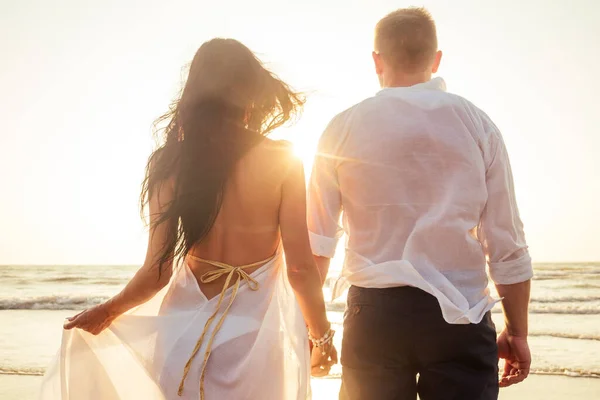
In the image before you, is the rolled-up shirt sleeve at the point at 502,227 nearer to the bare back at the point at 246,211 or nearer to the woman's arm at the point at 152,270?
the bare back at the point at 246,211

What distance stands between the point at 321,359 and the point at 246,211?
69cm

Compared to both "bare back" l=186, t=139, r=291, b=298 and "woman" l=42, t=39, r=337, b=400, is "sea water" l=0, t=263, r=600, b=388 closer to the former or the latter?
"woman" l=42, t=39, r=337, b=400

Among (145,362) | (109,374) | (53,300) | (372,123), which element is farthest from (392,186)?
(53,300)

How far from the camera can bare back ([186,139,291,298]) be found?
208 centimetres

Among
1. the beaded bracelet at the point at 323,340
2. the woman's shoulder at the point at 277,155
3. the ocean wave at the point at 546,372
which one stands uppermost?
the woman's shoulder at the point at 277,155

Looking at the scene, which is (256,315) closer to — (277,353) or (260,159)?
(277,353)

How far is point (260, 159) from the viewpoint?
211 cm

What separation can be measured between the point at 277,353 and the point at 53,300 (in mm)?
14511

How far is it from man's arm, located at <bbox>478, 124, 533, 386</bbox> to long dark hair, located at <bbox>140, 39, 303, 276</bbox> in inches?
35.1

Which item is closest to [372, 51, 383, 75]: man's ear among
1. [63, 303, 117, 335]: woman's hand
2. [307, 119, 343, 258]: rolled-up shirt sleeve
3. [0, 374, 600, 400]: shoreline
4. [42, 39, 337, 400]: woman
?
[307, 119, 343, 258]: rolled-up shirt sleeve

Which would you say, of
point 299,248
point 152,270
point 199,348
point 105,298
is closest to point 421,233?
point 299,248

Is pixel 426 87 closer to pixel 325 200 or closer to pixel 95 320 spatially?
pixel 325 200

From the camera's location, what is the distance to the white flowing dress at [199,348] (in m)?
1.97

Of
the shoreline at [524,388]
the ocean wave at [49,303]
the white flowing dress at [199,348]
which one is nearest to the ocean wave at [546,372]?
the shoreline at [524,388]
